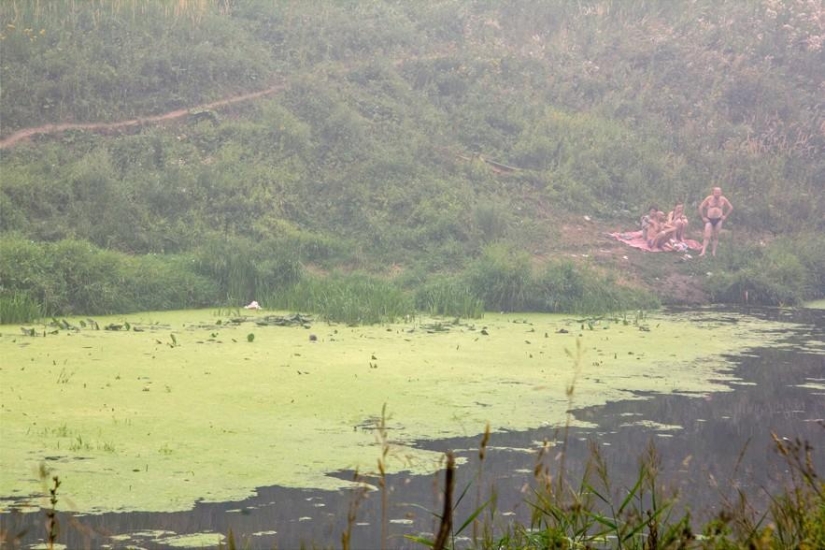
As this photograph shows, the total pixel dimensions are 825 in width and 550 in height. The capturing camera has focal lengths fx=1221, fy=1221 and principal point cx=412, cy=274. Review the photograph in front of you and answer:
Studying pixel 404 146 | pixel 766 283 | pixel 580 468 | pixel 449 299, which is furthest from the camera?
pixel 404 146

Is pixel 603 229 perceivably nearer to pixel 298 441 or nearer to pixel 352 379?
pixel 352 379

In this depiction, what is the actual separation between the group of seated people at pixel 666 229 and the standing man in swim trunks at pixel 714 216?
13.8 inches

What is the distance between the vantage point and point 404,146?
2159cm

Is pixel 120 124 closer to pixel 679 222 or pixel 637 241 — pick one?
pixel 637 241

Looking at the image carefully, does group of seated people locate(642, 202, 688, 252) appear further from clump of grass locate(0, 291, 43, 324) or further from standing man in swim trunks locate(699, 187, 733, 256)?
clump of grass locate(0, 291, 43, 324)

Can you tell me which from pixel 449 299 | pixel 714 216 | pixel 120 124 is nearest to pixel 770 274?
pixel 714 216

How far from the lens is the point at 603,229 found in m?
20.8

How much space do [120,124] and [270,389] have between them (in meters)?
11.8

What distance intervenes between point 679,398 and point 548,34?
1939cm

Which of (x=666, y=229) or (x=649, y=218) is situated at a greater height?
(x=649, y=218)

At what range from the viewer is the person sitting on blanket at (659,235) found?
20.0 metres

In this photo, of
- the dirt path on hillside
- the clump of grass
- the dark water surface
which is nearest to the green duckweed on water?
the dark water surface

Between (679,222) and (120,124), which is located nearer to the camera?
(679,222)

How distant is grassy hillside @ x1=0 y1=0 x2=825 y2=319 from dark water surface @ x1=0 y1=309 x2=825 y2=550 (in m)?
5.72
